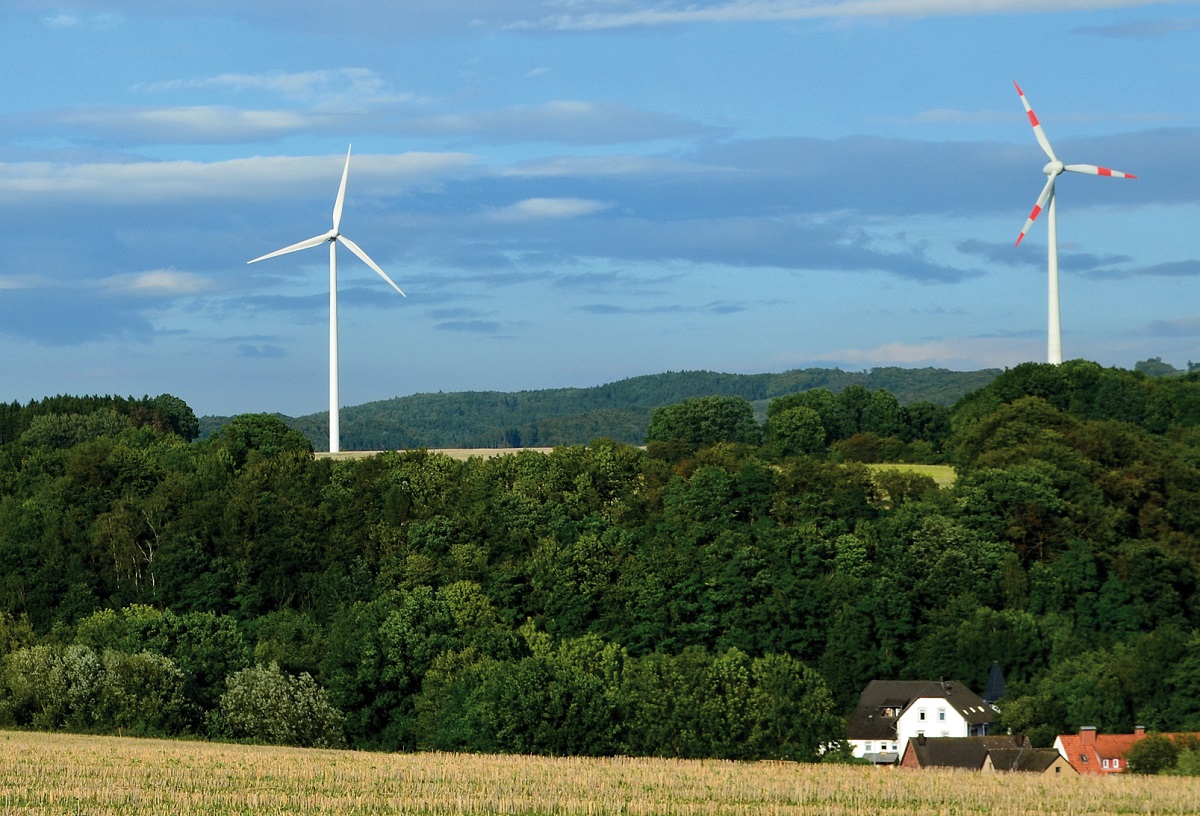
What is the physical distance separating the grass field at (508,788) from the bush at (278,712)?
57.5ft

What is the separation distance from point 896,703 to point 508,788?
49.9 meters

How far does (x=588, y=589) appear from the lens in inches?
3979

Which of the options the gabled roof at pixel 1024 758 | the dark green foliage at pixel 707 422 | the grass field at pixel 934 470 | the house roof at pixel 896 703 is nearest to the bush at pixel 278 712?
the house roof at pixel 896 703

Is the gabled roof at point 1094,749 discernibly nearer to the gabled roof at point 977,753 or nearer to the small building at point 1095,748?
the small building at point 1095,748

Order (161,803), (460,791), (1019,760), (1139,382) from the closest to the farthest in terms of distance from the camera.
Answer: (161,803) → (460,791) → (1019,760) → (1139,382)

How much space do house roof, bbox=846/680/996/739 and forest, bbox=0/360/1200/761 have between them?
1113 millimetres

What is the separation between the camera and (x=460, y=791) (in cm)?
4538

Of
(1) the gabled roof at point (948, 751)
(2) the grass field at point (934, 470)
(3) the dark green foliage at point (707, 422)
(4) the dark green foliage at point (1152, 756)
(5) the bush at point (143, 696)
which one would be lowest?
(1) the gabled roof at point (948, 751)

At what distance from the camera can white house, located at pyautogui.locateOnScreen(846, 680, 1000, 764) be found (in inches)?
3526

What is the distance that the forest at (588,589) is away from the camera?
78.3 m

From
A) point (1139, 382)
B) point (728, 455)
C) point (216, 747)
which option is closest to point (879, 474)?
point (728, 455)

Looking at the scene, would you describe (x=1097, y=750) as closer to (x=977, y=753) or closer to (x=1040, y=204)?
(x=977, y=753)

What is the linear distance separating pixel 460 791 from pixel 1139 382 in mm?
123717

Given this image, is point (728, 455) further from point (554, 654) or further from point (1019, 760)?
point (1019, 760)
